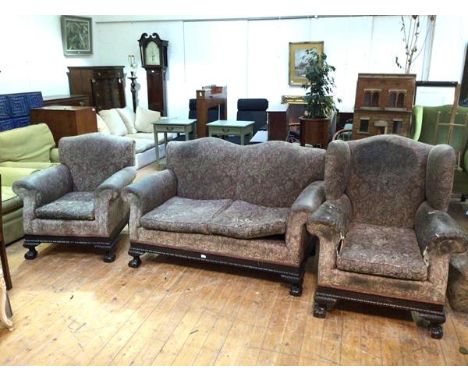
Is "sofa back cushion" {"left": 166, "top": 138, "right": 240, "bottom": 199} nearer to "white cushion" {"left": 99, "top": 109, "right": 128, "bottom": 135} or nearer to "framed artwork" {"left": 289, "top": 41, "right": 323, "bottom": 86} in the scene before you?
"white cushion" {"left": 99, "top": 109, "right": 128, "bottom": 135}

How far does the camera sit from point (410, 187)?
8.63 feet

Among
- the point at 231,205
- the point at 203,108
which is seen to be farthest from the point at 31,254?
the point at 203,108

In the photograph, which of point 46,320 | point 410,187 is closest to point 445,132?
point 410,187

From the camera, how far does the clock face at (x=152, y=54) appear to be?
7.12 meters

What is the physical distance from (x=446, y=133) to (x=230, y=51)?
4209mm

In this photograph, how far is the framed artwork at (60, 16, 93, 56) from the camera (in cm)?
645

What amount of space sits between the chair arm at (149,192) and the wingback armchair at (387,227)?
1.26 meters

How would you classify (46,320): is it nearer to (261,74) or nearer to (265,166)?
(265,166)

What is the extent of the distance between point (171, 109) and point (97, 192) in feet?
16.4

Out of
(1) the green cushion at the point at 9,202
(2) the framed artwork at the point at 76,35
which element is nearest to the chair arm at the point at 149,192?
(1) the green cushion at the point at 9,202

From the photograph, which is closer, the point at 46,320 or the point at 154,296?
the point at 46,320

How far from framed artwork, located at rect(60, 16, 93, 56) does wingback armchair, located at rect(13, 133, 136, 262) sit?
12.8ft

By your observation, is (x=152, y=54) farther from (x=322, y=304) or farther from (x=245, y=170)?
(x=322, y=304)

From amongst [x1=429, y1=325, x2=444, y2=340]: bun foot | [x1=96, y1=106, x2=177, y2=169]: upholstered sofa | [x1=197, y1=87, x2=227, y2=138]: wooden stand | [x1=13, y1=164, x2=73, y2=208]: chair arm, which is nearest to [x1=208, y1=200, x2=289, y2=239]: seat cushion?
[x1=429, y1=325, x2=444, y2=340]: bun foot
